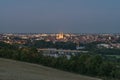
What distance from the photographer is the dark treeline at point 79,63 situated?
3934 cm

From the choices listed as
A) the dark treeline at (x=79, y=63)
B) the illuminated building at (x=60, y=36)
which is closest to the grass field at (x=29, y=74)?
the dark treeline at (x=79, y=63)

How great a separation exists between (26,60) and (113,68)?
40.2 feet

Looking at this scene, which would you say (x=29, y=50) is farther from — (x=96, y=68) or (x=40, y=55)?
(x=96, y=68)

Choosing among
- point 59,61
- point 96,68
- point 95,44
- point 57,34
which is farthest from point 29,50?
point 57,34

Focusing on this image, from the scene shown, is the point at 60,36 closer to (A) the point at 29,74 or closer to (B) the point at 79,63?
(B) the point at 79,63

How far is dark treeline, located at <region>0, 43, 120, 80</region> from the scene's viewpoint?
39.3 m

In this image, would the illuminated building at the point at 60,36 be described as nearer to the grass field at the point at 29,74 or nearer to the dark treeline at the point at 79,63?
the dark treeline at the point at 79,63

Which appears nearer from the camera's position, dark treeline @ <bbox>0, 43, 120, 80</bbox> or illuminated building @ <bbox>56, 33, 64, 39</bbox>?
dark treeline @ <bbox>0, 43, 120, 80</bbox>

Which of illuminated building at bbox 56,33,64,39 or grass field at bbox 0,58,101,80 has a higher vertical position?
grass field at bbox 0,58,101,80

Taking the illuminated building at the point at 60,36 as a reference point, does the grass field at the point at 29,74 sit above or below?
above

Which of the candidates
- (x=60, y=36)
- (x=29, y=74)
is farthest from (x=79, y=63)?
(x=60, y=36)

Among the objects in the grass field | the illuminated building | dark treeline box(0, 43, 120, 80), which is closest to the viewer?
the grass field

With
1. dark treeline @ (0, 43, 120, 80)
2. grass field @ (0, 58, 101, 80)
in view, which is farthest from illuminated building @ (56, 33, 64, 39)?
grass field @ (0, 58, 101, 80)

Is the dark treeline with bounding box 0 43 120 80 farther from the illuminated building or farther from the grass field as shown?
the illuminated building
